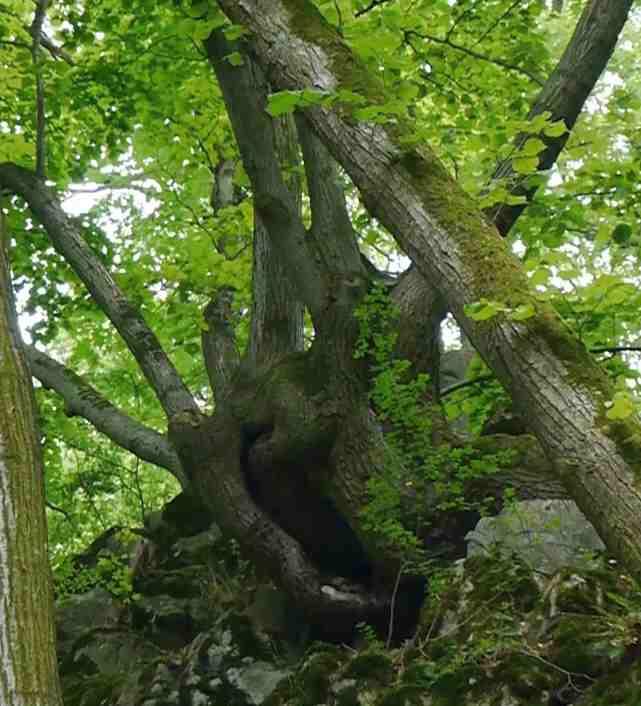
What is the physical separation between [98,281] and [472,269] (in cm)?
595

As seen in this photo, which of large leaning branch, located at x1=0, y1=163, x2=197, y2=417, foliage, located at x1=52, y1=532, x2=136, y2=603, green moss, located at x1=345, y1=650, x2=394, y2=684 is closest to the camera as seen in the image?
green moss, located at x1=345, y1=650, x2=394, y2=684

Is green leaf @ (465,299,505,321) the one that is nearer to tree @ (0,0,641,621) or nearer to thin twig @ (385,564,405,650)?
tree @ (0,0,641,621)

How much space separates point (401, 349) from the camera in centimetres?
754

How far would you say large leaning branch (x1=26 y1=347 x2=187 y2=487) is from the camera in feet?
29.2

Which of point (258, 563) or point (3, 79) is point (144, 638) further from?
point (3, 79)

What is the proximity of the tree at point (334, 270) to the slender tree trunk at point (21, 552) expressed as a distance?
5.12 ft

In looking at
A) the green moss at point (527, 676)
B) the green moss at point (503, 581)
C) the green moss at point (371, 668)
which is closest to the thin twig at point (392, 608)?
the green moss at point (371, 668)

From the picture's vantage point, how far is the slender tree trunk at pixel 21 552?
10.6 feet

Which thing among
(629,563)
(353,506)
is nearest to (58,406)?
(353,506)

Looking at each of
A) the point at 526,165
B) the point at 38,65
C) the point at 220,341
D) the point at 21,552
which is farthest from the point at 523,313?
the point at 220,341

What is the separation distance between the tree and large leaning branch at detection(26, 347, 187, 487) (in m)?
0.02

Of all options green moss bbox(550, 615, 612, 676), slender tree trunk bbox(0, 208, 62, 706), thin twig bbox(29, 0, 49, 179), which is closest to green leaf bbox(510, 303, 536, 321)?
slender tree trunk bbox(0, 208, 62, 706)

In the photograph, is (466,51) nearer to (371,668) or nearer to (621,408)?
(371,668)

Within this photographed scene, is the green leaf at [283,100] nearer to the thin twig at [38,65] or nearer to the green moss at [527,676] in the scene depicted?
the green moss at [527,676]
